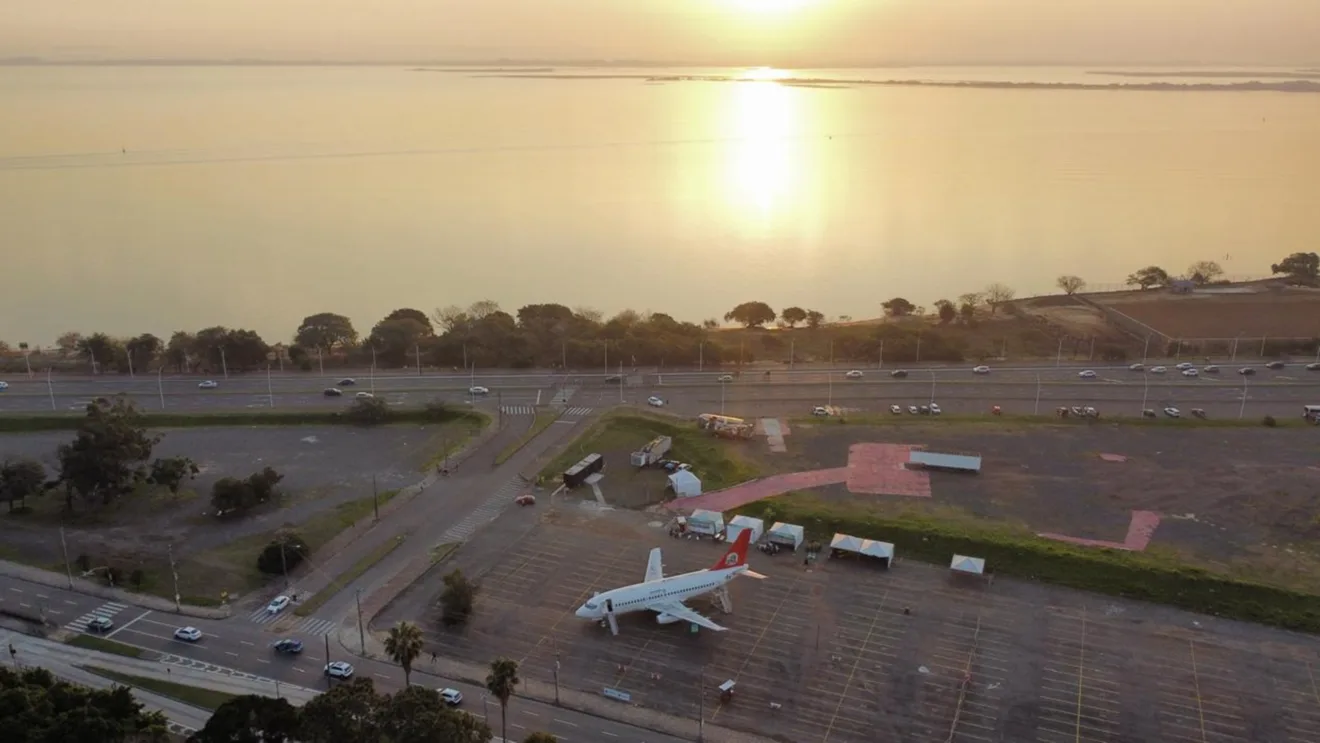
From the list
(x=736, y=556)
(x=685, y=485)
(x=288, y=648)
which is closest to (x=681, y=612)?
(x=736, y=556)

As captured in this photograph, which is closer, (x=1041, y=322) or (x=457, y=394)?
(x=457, y=394)

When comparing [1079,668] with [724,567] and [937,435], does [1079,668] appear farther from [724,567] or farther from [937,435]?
[937,435]

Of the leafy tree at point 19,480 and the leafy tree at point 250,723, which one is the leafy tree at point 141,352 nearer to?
the leafy tree at point 19,480

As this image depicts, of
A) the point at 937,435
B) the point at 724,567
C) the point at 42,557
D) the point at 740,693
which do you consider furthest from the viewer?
the point at 937,435

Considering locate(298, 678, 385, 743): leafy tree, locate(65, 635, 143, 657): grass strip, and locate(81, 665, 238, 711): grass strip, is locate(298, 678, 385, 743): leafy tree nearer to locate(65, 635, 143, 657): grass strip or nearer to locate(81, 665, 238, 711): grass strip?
locate(81, 665, 238, 711): grass strip

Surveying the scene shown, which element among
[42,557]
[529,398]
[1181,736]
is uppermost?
[529,398]

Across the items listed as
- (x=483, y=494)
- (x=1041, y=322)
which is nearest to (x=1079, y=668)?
(x=483, y=494)

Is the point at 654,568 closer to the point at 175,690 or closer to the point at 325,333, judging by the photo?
the point at 175,690
